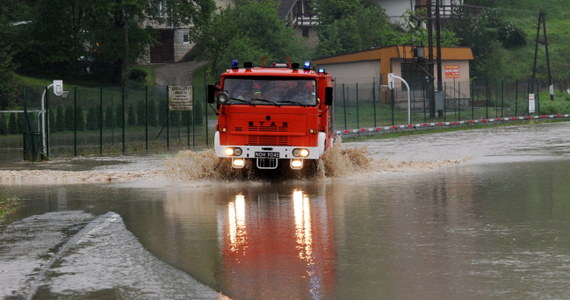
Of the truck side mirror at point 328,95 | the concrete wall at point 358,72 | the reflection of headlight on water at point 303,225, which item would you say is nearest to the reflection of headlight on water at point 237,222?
the reflection of headlight on water at point 303,225

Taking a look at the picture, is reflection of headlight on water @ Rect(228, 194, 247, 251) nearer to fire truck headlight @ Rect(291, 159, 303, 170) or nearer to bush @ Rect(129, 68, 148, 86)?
fire truck headlight @ Rect(291, 159, 303, 170)

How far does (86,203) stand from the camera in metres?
18.4

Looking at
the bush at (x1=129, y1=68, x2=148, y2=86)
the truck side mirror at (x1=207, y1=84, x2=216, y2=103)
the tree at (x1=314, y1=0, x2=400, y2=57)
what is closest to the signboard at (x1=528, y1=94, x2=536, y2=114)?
the bush at (x1=129, y1=68, x2=148, y2=86)

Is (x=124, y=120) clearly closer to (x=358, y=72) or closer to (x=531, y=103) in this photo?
(x=531, y=103)

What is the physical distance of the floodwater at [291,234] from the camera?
10.1 metres

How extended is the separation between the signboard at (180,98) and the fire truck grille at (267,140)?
1743cm

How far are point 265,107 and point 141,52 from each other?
53.9 m

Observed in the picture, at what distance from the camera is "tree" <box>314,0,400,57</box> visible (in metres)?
92.6

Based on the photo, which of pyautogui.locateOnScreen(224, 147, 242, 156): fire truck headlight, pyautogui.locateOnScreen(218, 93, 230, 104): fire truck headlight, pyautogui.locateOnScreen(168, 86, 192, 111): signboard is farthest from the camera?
pyautogui.locateOnScreen(168, 86, 192, 111): signboard

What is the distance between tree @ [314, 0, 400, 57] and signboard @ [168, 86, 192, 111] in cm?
5378

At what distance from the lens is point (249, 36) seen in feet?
277

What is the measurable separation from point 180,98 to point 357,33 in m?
56.7

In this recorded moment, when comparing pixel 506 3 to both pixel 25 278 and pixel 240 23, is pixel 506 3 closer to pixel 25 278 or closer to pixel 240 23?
pixel 240 23

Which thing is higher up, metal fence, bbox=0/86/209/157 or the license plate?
metal fence, bbox=0/86/209/157
